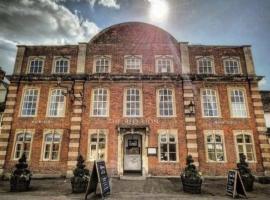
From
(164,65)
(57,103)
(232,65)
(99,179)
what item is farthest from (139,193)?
(232,65)

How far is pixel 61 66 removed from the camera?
1611 centimetres

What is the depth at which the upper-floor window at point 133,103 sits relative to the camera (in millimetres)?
14758

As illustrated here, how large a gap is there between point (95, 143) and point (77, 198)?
595 centimetres

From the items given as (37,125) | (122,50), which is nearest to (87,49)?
(122,50)

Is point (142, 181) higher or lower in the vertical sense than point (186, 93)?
lower

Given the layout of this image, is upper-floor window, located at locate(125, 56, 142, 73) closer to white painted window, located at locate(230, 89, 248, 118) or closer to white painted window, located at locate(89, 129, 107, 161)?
white painted window, located at locate(89, 129, 107, 161)

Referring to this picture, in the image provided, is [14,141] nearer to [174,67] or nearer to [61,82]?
[61,82]

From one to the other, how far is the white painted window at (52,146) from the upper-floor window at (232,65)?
13.9 m

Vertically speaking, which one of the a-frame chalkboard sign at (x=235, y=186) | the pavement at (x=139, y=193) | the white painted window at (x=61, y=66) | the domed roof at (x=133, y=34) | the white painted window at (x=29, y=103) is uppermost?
the domed roof at (x=133, y=34)


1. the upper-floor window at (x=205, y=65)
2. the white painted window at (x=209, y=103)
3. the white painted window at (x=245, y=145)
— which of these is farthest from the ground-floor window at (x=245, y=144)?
the upper-floor window at (x=205, y=65)

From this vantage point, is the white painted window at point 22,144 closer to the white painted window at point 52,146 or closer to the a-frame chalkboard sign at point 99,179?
the white painted window at point 52,146

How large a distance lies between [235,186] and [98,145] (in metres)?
8.88

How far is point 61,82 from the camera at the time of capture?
1540cm

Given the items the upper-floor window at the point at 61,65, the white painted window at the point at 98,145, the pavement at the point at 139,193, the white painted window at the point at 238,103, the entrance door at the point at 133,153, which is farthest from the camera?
the upper-floor window at the point at 61,65
